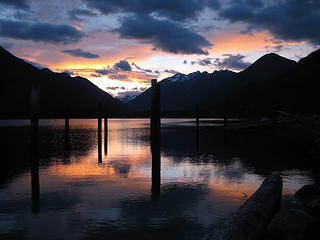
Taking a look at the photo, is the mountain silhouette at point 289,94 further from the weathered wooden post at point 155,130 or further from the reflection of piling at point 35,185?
the reflection of piling at point 35,185

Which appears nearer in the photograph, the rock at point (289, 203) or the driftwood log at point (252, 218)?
the driftwood log at point (252, 218)

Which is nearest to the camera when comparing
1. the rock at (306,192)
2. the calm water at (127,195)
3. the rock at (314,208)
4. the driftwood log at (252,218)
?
the driftwood log at (252,218)

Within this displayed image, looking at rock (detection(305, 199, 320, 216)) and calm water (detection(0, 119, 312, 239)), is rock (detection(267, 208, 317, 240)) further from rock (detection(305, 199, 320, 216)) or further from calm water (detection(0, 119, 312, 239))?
calm water (detection(0, 119, 312, 239))

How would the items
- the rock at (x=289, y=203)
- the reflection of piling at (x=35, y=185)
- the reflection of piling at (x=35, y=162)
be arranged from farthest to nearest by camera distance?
the reflection of piling at (x=35, y=162) < the reflection of piling at (x=35, y=185) < the rock at (x=289, y=203)

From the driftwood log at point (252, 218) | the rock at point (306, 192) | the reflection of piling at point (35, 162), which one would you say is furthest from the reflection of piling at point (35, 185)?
the rock at point (306, 192)

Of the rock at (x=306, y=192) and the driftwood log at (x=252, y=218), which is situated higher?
the driftwood log at (x=252, y=218)

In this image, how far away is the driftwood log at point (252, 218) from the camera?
5699 mm

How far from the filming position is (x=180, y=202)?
9.74m

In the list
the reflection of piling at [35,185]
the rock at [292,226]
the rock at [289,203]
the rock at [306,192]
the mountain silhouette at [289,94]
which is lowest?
the reflection of piling at [35,185]

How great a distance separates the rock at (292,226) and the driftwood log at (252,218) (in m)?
0.35

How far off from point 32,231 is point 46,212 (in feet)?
4.87

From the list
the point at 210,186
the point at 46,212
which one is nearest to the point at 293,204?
the point at 210,186

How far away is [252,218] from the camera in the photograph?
6480 millimetres

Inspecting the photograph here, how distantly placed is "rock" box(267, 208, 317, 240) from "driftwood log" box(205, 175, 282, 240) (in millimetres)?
350
